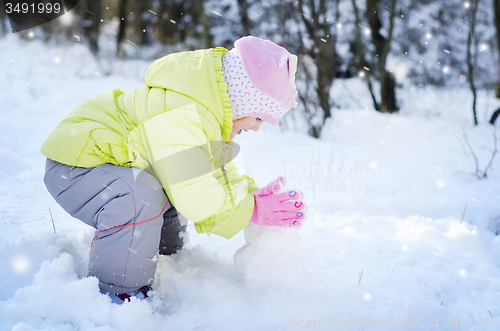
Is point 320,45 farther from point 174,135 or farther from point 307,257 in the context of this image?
point 174,135

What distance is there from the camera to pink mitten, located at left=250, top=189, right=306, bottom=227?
4.46 feet

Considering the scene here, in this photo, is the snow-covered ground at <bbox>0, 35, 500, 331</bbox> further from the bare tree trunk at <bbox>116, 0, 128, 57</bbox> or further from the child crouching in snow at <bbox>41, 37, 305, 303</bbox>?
the bare tree trunk at <bbox>116, 0, 128, 57</bbox>

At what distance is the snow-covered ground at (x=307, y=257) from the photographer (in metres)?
1.21

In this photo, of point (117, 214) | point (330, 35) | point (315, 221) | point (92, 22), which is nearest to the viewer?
point (117, 214)

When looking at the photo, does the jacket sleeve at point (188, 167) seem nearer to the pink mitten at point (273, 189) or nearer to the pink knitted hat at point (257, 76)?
the pink mitten at point (273, 189)

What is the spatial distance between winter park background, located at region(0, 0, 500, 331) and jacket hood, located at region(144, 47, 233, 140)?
1.72 feet

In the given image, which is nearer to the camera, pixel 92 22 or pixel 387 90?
pixel 387 90

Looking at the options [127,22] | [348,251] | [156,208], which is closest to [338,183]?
[348,251]

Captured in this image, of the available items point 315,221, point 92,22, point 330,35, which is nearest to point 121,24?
point 92,22

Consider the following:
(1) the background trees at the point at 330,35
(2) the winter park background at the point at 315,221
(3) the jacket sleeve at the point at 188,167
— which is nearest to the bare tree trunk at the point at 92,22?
(1) the background trees at the point at 330,35

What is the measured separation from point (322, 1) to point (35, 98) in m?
3.54

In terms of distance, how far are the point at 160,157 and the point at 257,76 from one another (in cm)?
52

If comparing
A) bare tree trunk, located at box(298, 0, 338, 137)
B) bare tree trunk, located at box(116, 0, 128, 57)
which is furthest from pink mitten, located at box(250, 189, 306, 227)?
bare tree trunk, located at box(116, 0, 128, 57)

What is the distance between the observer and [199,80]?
53.3 inches
